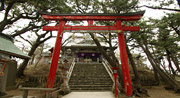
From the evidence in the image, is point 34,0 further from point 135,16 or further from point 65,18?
point 135,16

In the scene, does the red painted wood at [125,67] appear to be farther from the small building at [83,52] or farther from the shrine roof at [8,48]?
the small building at [83,52]

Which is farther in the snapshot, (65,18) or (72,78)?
(72,78)

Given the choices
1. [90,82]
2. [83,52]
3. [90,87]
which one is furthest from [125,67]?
[83,52]

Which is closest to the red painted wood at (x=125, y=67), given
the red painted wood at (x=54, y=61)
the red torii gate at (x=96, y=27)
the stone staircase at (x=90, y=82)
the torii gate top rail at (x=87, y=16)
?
the red torii gate at (x=96, y=27)

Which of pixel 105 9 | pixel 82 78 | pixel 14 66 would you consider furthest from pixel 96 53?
pixel 14 66

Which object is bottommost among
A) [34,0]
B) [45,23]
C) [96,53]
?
[96,53]

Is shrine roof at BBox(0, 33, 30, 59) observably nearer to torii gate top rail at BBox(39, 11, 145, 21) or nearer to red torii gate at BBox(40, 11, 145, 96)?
red torii gate at BBox(40, 11, 145, 96)

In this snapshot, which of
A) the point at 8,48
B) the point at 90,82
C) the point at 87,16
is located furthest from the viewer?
the point at 90,82

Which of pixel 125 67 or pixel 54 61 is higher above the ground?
pixel 54 61

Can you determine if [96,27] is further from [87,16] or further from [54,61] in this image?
[54,61]

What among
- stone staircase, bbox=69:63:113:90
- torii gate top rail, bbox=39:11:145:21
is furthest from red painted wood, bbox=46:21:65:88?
stone staircase, bbox=69:63:113:90

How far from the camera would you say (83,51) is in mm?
20203

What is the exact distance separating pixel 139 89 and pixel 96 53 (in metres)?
13.6

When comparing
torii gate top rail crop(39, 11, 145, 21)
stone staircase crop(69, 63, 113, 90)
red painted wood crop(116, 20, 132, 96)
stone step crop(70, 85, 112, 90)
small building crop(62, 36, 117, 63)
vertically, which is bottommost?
stone step crop(70, 85, 112, 90)
